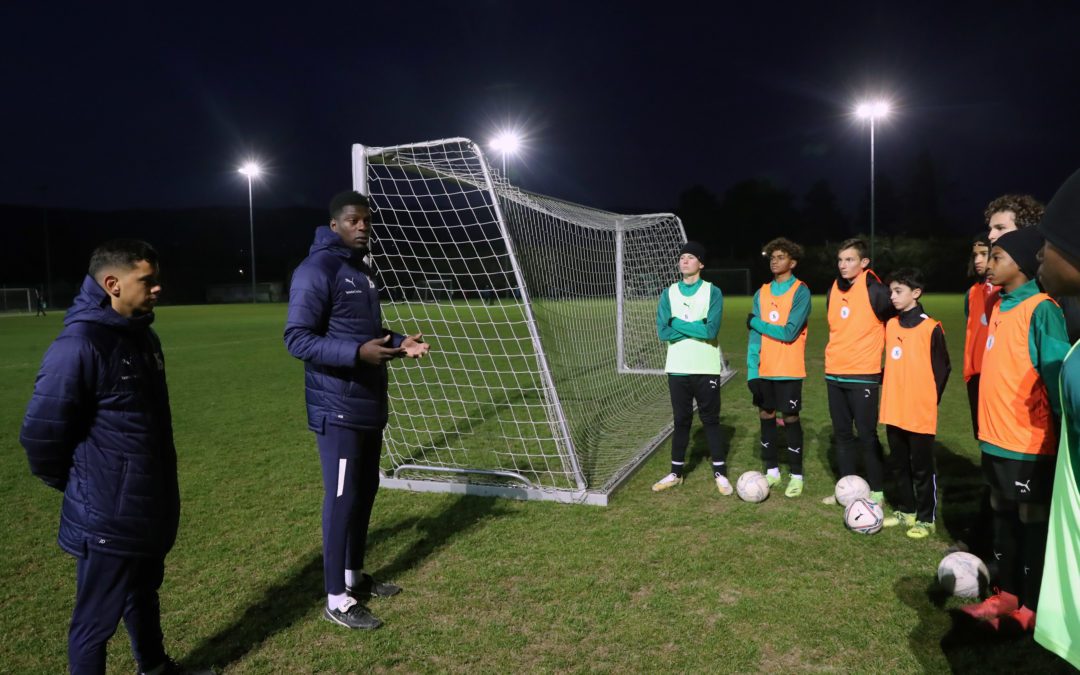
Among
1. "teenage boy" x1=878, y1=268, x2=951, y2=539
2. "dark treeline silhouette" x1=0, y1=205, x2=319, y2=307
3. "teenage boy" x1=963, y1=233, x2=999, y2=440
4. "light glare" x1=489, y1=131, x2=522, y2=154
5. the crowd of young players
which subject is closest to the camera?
the crowd of young players

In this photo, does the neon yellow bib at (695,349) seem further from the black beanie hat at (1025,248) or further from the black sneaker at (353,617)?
the black sneaker at (353,617)

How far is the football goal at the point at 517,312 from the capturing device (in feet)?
17.1

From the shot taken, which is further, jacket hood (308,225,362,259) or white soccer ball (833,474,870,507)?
white soccer ball (833,474,870,507)

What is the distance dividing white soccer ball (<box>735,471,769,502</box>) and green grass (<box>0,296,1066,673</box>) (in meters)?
0.10

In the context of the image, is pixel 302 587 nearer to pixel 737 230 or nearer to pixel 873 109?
pixel 873 109

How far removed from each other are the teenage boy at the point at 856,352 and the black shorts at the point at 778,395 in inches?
11.2

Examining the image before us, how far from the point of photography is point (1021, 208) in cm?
364

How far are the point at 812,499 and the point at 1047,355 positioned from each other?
7.85 feet

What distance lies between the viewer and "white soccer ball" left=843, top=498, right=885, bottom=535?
14.0ft

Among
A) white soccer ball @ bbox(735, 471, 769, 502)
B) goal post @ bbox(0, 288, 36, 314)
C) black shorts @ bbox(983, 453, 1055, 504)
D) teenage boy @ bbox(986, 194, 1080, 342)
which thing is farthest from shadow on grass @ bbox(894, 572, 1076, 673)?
goal post @ bbox(0, 288, 36, 314)

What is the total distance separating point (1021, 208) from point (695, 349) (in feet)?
7.17

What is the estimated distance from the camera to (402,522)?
474cm

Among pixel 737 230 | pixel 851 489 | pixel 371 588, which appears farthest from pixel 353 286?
pixel 737 230

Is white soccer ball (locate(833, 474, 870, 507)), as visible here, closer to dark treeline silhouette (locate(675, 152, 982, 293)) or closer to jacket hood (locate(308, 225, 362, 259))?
jacket hood (locate(308, 225, 362, 259))
